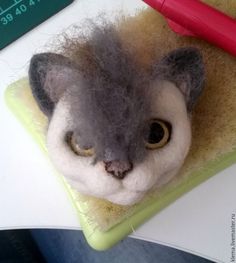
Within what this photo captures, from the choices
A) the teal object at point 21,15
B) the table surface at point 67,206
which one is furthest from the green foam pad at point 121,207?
the teal object at point 21,15

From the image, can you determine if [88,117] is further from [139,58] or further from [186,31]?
[186,31]

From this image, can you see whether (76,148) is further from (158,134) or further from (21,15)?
(21,15)

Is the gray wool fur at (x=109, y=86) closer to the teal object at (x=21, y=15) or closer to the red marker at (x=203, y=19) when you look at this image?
the red marker at (x=203, y=19)

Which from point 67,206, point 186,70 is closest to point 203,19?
point 186,70

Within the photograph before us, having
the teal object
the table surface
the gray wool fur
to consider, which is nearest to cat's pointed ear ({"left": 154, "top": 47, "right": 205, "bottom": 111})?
the gray wool fur

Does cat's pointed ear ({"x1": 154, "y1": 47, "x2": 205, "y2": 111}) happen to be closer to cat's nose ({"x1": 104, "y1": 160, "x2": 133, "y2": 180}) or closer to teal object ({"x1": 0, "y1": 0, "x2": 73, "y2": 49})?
cat's nose ({"x1": 104, "y1": 160, "x2": 133, "y2": 180})
